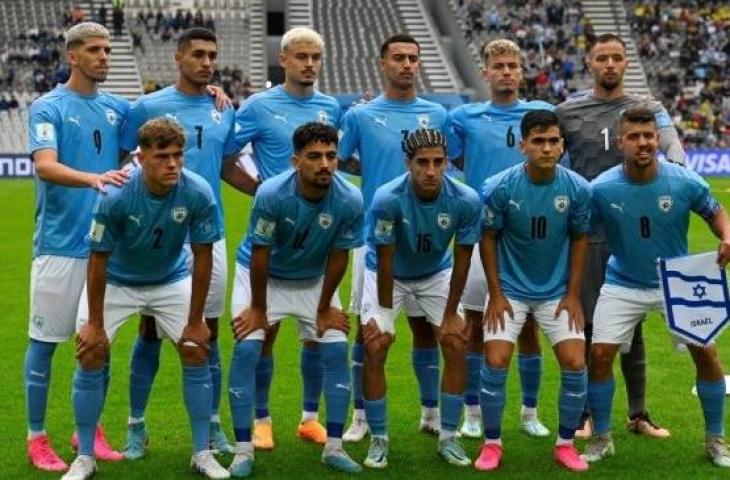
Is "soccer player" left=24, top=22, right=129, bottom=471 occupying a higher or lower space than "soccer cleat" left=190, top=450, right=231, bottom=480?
higher

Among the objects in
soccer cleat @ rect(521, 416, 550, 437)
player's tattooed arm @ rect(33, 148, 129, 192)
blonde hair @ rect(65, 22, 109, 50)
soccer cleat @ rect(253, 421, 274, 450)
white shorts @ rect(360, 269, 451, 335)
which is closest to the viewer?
player's tattooed arm @ rect(33, 148, 129, 192)

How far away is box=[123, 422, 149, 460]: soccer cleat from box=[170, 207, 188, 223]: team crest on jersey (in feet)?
4.69

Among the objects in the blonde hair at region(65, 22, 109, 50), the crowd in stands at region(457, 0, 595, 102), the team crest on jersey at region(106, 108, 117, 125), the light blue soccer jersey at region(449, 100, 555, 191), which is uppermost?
the blonde hair at region(65, 22, 109, 50)

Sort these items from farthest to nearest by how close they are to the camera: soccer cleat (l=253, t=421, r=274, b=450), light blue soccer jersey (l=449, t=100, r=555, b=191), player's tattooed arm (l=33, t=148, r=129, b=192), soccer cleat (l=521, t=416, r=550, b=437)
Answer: soccer cleat (l=521, t=416, r=550, b=437) < light blue soccer jersey (l=449, t=100, r=555, b=191) < soccer cleat (l=253, t=421, r=274, b=450) < player's tattooed arm (l=33, t=148, r=129, b=192)

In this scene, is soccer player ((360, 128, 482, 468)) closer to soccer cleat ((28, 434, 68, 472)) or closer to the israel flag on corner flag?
the israel flag on corner flag

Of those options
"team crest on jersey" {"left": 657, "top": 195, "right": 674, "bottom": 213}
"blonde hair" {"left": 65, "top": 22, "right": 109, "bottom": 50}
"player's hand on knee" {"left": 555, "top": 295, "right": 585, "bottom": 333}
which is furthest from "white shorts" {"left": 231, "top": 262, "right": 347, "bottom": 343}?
"team crest on jersey" {"left": 657, "top": 195, "right": 674, "bottom": 213}

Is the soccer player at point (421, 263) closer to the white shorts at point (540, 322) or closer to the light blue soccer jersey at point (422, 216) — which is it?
A: the light blue soccer jersey at point (422, 216)

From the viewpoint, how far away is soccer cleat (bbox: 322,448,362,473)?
709 cm

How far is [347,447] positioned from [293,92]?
2.25 metres

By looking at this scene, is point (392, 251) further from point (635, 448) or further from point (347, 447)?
point (635, 448)

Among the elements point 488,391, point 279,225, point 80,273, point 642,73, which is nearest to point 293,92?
point 279,225

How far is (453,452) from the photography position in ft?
23.9

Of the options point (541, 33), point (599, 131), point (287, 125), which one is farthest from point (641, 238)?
point (541, 33)

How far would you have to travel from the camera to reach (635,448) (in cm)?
763
